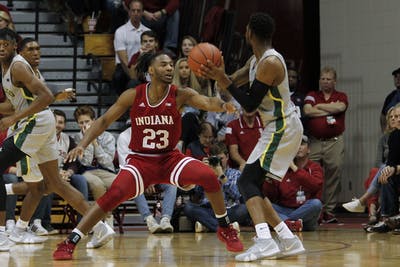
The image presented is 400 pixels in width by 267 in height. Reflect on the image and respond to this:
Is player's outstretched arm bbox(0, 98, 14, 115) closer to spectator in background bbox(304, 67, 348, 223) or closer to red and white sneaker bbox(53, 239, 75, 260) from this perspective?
red and white sneaker bbox(53, 239, 75, 260)

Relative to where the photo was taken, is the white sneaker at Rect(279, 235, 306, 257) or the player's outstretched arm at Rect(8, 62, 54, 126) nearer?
the white sneaker at Rect(279, 235, 306, 257)

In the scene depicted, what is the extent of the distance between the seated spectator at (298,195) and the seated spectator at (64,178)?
2325 mm

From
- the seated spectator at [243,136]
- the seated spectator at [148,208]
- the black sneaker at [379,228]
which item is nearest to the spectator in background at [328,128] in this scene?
the seated spectator at [243,136]

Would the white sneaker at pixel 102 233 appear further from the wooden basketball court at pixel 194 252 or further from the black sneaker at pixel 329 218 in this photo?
the black sneaker at pixel 329 218

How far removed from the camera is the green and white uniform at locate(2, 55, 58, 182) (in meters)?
8.42

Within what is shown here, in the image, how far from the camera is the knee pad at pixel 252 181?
727cm

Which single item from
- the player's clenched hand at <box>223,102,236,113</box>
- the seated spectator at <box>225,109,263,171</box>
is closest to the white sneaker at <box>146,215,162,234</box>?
the seated spectator at <box>225,109,263,171</box>

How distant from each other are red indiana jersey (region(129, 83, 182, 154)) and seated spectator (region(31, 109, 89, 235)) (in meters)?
3.24

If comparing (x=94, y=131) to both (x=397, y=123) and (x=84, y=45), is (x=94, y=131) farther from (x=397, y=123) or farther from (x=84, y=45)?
(x=84, y=45)

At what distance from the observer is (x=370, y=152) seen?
1418cm

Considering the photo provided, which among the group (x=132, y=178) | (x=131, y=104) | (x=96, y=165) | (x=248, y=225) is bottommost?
(x=248, y=225)

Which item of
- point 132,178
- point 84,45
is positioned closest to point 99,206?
point 132,178

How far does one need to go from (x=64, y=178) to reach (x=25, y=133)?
2.62 metres

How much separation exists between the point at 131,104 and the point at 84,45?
636 centimetres
